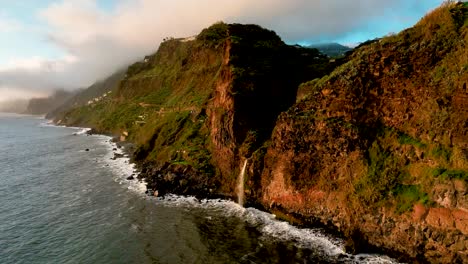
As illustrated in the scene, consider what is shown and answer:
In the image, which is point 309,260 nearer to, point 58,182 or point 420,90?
point 420,90

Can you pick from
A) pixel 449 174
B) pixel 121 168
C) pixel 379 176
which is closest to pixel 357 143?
pixel 379 176

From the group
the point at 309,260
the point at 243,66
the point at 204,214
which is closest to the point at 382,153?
the point at 309,260

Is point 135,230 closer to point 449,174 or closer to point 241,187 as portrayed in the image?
point 241,187

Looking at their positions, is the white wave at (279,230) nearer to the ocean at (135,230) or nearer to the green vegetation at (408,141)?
the ocean at (135,230)

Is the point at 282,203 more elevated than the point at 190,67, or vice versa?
the point at 190,67

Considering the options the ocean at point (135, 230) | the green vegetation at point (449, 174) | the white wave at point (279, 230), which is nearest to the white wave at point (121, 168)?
the ocean at point (135, 230)

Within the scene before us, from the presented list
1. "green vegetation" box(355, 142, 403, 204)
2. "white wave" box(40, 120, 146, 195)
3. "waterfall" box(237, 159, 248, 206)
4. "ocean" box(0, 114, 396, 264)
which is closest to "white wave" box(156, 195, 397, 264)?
"ocean" box(0, 114, 396, 264)
